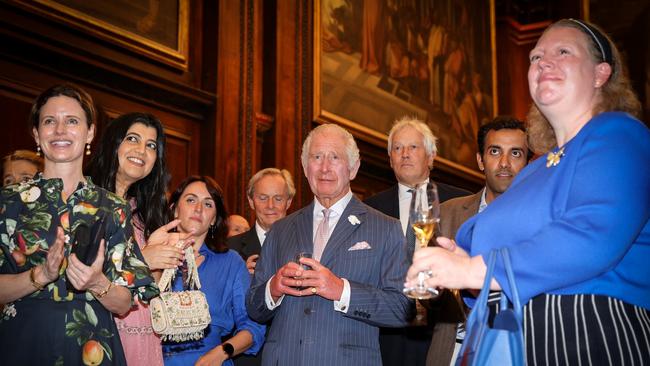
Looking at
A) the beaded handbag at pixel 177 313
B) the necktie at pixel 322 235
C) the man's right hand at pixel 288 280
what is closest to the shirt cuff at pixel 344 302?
the man's right hand at pixel 288 280

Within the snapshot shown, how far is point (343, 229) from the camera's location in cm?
416

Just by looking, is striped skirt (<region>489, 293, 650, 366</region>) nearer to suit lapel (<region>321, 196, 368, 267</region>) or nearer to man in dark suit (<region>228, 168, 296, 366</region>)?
suit lapel (<region>321, 196, 368, 267</region>)

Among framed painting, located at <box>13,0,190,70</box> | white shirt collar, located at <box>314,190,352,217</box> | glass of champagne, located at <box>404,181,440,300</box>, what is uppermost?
framed painting, located at <box>13,0,190,70</box>

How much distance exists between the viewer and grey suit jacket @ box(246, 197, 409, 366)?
3.77 meters

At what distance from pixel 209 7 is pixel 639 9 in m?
6.97

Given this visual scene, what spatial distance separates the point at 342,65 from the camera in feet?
33.9

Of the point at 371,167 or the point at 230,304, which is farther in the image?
the point at 371,167

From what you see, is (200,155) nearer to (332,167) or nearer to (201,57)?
(201,57)

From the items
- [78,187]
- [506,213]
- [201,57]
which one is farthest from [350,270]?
[201,57]

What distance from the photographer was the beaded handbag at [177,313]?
3791mm

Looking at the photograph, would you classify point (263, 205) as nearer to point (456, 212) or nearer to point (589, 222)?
point (456, 212)

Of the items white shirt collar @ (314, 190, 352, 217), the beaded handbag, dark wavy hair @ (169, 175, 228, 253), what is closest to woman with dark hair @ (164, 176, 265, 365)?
dark wavy hair @ (169, 175, 228, 253)

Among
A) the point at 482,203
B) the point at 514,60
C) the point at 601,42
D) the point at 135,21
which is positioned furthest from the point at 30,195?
the point at 514,60

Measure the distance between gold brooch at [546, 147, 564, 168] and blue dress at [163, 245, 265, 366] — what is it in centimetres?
272
